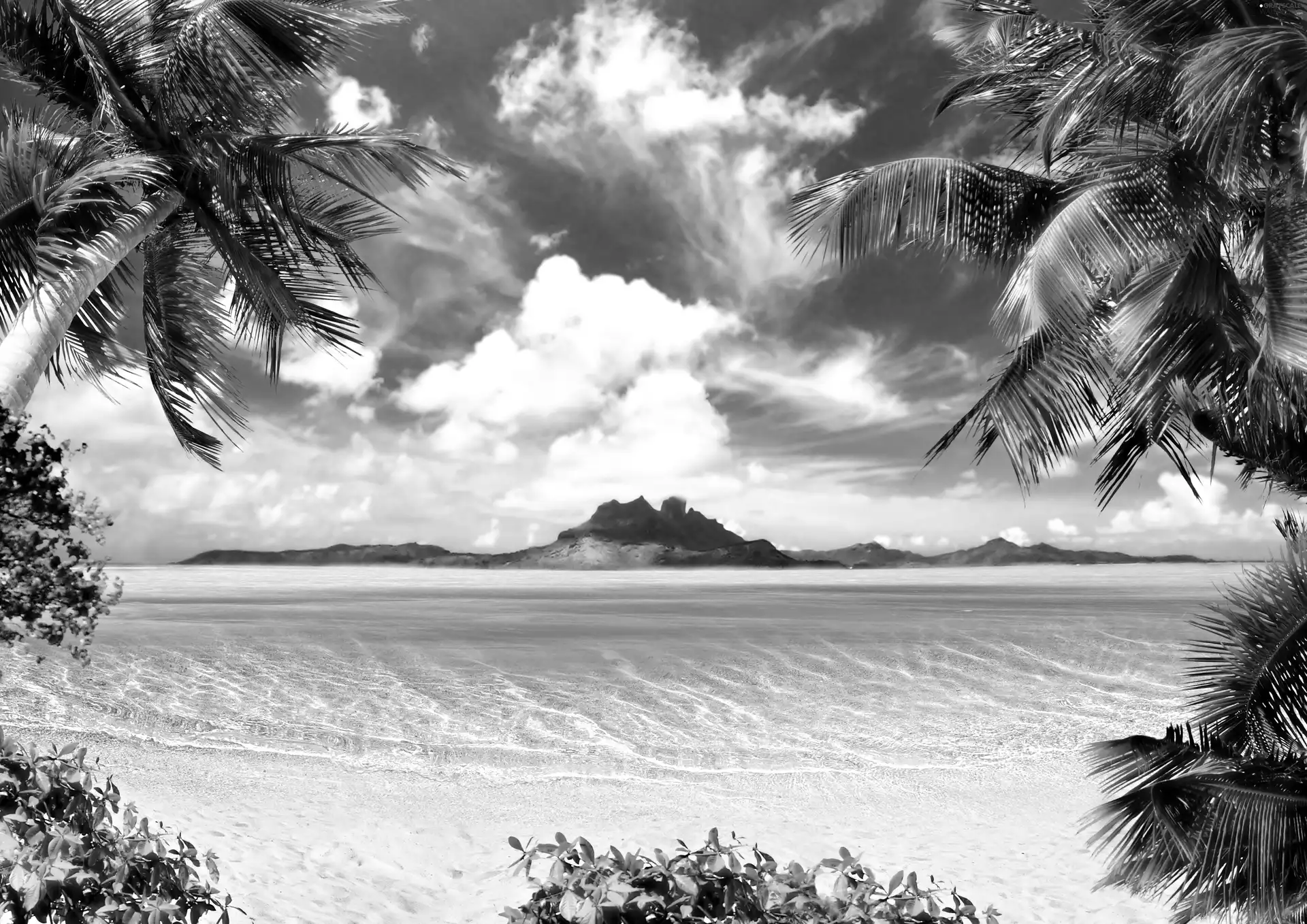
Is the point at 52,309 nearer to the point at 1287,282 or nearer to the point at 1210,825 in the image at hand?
the point at 1210,825

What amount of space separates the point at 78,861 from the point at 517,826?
4.91 metres

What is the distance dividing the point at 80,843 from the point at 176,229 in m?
11.2

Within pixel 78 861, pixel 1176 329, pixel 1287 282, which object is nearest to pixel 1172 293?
pixel 1176 329

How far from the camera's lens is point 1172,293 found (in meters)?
7.60

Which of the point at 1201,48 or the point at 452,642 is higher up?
the point at 1201,48

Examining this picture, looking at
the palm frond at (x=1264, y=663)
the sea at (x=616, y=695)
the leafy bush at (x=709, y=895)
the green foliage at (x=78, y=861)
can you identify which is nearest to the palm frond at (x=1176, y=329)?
the sea at (x=616, y=695)

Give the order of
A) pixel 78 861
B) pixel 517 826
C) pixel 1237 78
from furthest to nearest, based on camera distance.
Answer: pixel 517 826 < pixel 1237 78 < pixel 78 861

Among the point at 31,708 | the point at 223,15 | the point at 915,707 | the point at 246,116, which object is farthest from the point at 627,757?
the point at 223,15

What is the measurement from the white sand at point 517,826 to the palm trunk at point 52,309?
3780 mm

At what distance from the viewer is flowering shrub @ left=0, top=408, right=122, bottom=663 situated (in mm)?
4391

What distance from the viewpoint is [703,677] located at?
51.4 feet

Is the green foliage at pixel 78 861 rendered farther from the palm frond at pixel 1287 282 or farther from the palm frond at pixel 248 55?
the palm frond at pixel 248 55

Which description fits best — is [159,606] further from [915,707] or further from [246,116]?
[915,707]

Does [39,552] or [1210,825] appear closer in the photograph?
[1210,825]
